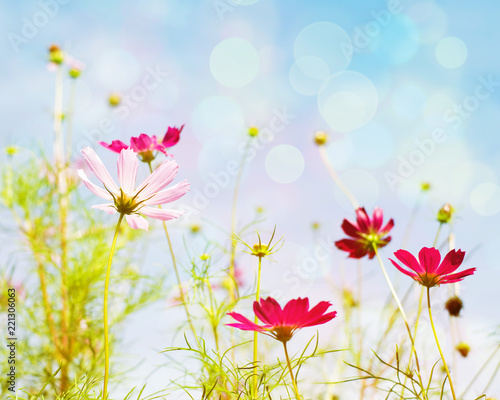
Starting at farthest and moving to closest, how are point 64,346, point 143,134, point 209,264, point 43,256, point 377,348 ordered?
point 43,256 < point 64,346 < point 377,348 < point 209,264 < point 143,134

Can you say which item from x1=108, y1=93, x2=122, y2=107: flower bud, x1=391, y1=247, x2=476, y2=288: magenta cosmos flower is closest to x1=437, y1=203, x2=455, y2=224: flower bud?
x1=391, y1=247, x2=476, y2=288: magenta cosmos flower

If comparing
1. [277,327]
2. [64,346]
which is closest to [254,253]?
[277,327]

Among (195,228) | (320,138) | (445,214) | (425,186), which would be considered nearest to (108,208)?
(445,214)

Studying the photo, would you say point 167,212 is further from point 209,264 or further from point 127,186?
point 209,264

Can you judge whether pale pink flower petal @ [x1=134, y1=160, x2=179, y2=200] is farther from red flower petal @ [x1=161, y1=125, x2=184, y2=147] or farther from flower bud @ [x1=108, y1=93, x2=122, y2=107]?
flower bud @ [x1=108, y1=93, x2=122, y2=107]

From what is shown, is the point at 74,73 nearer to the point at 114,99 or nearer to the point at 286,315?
the point at 114,99

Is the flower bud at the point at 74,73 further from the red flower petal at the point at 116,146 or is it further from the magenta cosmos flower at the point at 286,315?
the magenta cosmos flower at the point at 286,315
